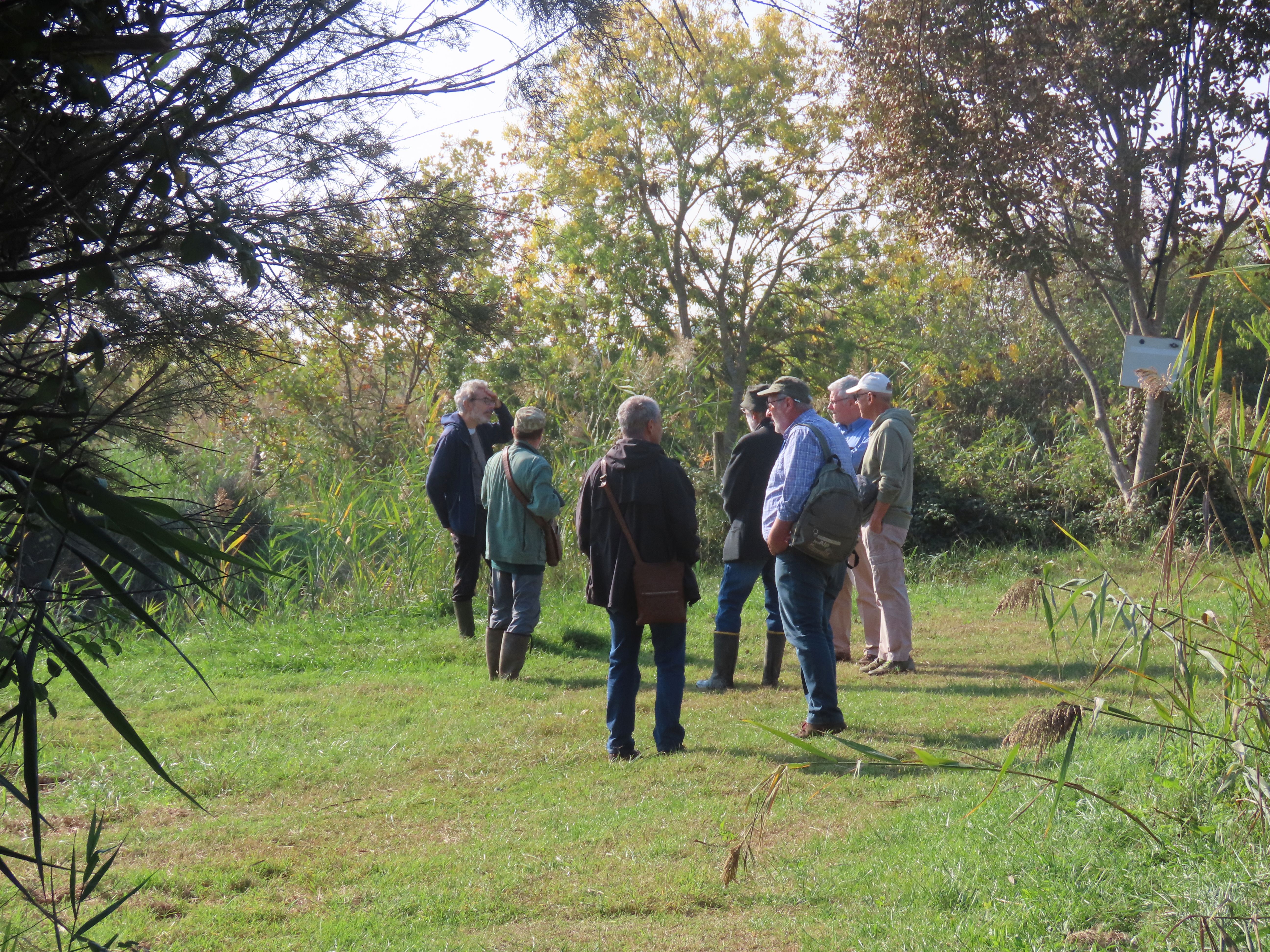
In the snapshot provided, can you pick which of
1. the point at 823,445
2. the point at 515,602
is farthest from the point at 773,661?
the point at 823,445

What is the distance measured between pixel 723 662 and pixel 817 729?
1684mm

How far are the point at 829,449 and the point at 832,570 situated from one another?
0.73 meters

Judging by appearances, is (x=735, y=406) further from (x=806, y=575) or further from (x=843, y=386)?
(x=806, y=575)

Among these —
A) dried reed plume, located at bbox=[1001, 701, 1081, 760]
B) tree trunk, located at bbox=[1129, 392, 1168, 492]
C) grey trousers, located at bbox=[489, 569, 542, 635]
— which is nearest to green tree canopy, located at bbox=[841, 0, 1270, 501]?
tree trunk, located at bbox=[1129, 392, 1168, 492]

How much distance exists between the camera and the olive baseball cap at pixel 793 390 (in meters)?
6.84

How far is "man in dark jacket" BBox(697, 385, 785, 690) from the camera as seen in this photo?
24.6 feet

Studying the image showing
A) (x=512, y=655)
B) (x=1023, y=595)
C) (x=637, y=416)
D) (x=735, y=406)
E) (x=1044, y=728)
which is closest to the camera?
(x=1044, y=728)

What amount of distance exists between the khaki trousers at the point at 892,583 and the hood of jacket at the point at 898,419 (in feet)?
2.26

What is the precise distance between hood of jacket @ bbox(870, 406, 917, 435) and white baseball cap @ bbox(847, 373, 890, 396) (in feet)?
0.48

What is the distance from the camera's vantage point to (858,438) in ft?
27.4

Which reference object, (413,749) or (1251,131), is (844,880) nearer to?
(413,749)

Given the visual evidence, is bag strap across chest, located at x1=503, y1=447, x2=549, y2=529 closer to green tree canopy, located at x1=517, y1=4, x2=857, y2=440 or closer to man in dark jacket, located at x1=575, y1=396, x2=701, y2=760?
man in dark jacket, located at x1=575, y1=396, x2=701, y2=760

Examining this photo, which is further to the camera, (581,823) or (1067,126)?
(1067,126)

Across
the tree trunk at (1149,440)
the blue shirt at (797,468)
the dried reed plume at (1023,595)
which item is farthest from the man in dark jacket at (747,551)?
the tree trunk at (1149,440)
